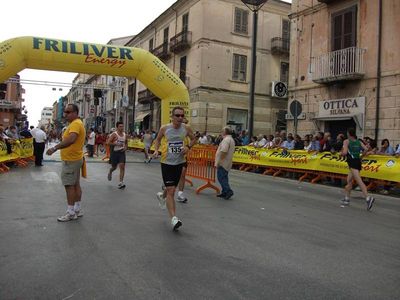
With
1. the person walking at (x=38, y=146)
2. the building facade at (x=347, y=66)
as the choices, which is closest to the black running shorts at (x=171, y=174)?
the building facade at (x=347, y=66)

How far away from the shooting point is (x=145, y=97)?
40219 millimetres

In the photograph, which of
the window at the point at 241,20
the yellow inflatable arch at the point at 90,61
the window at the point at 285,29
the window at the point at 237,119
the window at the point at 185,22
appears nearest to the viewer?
the yellow inflatable arch at the point at 90,61

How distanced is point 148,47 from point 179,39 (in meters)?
9.27

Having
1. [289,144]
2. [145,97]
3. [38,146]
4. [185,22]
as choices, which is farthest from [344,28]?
[145,97]

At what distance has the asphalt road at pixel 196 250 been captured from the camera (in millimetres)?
4016

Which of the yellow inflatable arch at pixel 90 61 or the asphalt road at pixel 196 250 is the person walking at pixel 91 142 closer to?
the yellow inflatable arch at pixel 90 61

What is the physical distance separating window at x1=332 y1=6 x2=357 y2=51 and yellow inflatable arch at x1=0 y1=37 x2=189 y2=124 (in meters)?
7.08

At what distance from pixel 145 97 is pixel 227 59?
11131 mm

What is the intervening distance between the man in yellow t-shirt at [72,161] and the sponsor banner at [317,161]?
27.3 feet

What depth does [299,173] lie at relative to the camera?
1529 centimetres

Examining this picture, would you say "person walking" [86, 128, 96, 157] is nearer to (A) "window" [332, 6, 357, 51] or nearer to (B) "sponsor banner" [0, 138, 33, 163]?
(B) "sponsor banner" [0, 138, 33, 163]

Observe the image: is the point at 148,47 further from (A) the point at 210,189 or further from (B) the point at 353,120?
(A) the point at 210,189

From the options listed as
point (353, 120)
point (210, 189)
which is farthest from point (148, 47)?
point (210, 189)

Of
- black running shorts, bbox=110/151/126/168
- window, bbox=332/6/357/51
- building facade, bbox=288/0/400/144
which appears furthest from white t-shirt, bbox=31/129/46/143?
window, bbox=332/6/357/51
